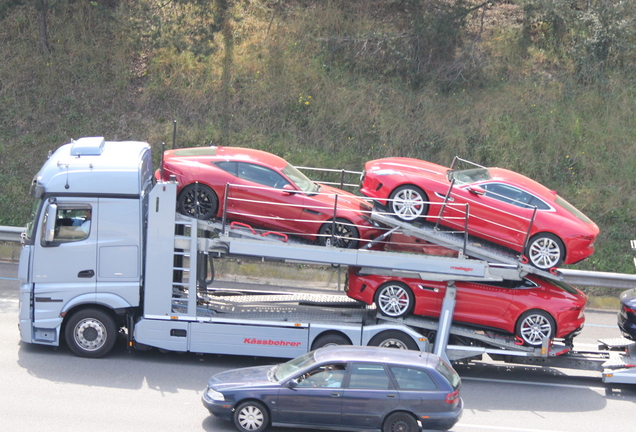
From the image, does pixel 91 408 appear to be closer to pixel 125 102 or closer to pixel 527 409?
pixel 527 409

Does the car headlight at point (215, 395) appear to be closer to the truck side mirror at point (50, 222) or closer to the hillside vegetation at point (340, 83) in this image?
the truck side mirror at point (50, 222)

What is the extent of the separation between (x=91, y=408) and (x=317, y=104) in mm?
13334

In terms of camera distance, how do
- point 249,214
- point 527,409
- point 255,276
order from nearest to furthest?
point 527,409 → point 249,214 → point 255,276

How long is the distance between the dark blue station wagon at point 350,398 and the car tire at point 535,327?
2616mm

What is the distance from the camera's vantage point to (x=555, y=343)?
11070mm

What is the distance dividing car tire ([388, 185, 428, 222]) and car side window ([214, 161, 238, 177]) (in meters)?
2.43

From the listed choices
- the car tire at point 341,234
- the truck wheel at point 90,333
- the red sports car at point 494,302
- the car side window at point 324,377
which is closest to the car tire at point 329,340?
the red sports car at point 494,302

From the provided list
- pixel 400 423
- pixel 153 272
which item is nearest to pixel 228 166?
pixel 153 272

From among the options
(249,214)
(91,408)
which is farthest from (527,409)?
(91,408)

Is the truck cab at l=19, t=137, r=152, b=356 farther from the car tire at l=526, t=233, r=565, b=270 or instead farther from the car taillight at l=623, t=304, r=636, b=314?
the car taillight at l=623, t=304, r=636, b=314

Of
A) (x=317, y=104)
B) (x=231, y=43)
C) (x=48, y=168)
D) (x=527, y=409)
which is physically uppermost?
(x=231, y=43)

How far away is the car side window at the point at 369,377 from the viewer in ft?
27.9

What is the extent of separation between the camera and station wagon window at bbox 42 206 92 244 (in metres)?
10.3

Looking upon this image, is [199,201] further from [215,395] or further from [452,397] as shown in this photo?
[452,397]
